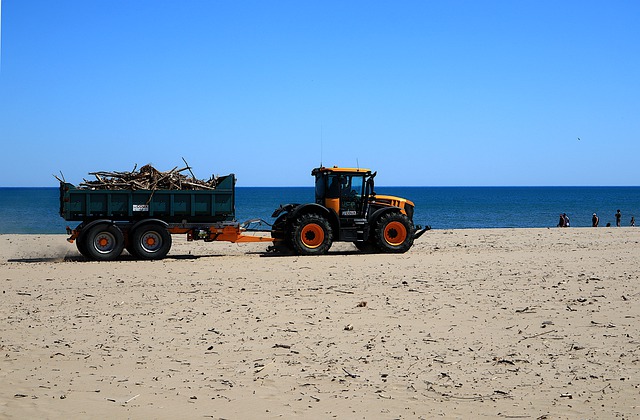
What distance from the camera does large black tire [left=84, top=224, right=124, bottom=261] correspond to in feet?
58.9

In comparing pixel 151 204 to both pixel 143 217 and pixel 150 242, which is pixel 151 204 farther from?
pixel 150 242

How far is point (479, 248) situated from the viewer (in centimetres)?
2086

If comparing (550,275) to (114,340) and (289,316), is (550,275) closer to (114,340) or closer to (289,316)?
(289,316)

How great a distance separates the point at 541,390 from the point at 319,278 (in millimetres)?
7417

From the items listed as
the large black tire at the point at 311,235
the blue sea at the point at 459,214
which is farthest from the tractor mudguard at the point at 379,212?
the blue sea at the point at 459,214

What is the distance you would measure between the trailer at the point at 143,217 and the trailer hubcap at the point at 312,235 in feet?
5.09

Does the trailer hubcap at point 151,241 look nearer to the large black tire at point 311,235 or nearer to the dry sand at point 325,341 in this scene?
the dry sand at point 325,341

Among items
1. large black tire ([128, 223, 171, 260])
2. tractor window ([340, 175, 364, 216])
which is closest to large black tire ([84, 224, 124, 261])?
large black tire ([128, 223, 171, 260])

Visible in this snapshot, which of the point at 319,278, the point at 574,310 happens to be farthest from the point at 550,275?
the point at 319,278

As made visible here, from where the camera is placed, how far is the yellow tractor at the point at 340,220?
1897 centimetres

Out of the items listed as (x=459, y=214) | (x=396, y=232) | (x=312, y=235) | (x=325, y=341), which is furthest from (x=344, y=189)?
(x=459, y=214)

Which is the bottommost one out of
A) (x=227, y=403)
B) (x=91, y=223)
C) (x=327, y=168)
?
(x=227, y=403)

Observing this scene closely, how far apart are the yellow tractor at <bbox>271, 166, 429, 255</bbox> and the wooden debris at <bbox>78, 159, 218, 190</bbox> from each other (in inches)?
89.5

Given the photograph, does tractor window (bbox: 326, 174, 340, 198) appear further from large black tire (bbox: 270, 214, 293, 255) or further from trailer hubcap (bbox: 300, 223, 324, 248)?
large black tire (bbox: 270, 214, 293, 255)
